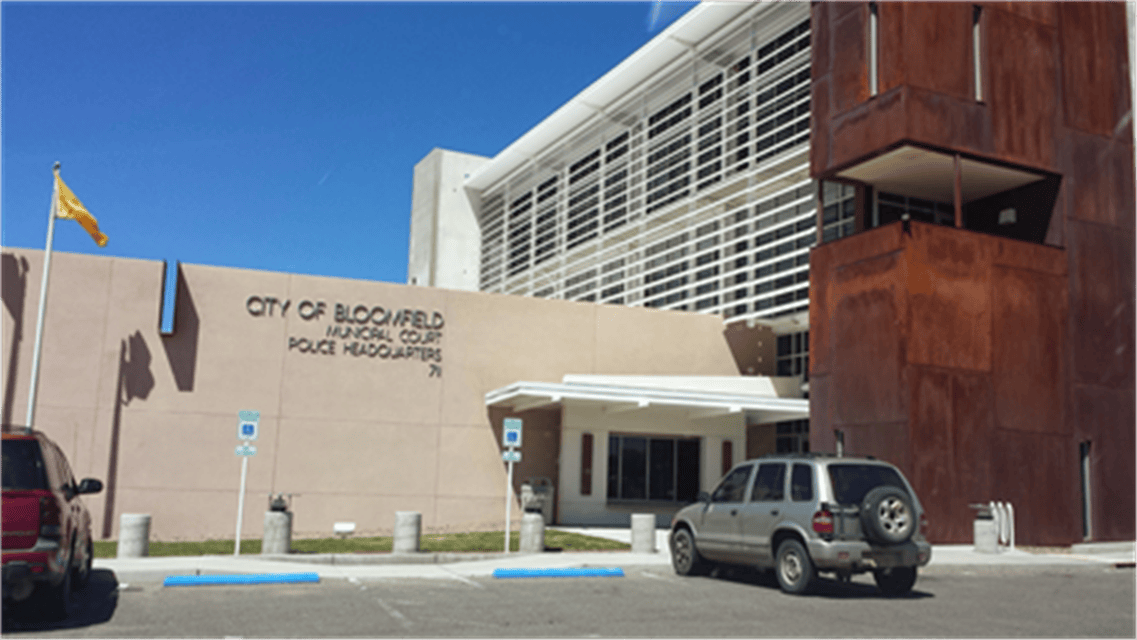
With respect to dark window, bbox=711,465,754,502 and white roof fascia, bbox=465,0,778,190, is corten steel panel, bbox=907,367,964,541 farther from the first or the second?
white roof fascia, bbox=465,0,778,190

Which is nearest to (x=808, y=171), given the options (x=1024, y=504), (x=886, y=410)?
(x=886, y=410)

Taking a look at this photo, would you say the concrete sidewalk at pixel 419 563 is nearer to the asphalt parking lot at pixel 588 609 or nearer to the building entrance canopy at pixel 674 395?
the asphalt parking lot at pixel 588 609

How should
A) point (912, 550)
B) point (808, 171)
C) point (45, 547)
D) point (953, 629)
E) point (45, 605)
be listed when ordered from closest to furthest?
point (45, 547)
point (45, 605)
point (953, 629)
point (912, 550)
point (808, 171)

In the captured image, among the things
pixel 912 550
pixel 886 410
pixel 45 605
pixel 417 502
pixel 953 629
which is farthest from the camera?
Result: pixel 417 502

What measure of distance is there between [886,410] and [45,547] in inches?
678

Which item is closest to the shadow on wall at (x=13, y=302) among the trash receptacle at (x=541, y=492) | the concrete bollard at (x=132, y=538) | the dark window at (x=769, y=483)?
the concrete bollard at (x=132, y=538)

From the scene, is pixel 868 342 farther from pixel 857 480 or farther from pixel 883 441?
pixel 857 480

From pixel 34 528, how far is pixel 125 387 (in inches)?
582

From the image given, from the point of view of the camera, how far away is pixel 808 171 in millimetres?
26719

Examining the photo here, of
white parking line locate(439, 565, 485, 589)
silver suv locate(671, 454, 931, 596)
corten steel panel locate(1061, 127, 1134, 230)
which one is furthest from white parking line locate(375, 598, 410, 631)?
corten steel panel locate(1061, 127, 1134, 230)

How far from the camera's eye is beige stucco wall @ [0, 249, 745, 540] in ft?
72.4

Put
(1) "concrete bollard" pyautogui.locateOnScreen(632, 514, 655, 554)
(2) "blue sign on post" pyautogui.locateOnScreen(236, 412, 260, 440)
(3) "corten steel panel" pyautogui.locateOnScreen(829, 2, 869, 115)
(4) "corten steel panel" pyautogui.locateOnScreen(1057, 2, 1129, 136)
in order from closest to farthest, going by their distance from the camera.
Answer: (2) "blue sign on post" pyautogui.locateOnScreen(236, 412, 260, 440) < (1) "concrete bollard" pyautogui.locateOnScreen(632, 514, 655, 554) < (3) "corten steel panel" pyautogui.locateOnScreen(829, 2, 869, 115) < (4) "corten steel panel" pyautogui.locateOnScreen(1057, 2, 1129, 136)

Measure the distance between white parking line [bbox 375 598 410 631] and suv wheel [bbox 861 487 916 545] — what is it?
5729 millimetres

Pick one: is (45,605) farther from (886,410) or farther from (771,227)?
(771,227)
